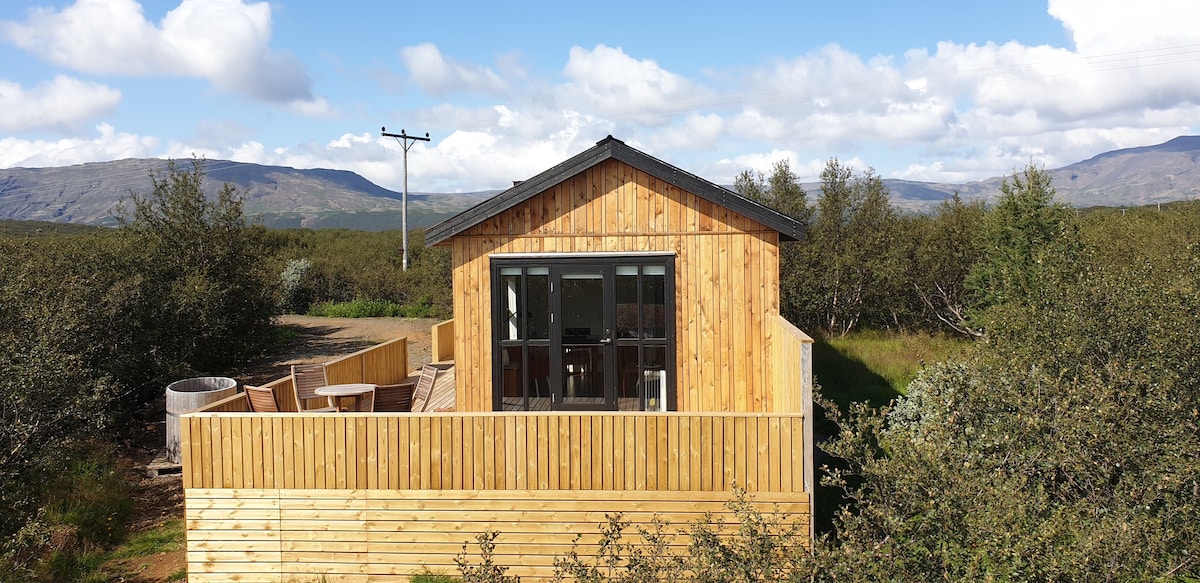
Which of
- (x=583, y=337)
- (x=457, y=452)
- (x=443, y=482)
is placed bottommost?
(x=443, y=482)

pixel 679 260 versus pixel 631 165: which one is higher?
pixel 631 165

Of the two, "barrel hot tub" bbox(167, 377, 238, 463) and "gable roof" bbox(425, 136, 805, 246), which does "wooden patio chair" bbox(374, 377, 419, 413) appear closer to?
"gable roof" bbox(425, 136, 805, 246)

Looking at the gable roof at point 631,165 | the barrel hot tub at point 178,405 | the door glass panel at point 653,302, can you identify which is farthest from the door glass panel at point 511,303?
the barrel hot tub at point 178,405

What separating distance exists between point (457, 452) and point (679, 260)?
3.70 metres

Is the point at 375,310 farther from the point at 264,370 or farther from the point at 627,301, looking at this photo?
the point at 627,301

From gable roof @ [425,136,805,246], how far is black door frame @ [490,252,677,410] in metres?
0.60

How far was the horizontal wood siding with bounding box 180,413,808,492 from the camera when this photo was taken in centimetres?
696

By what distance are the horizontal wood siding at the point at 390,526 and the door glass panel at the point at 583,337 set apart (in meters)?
2.46

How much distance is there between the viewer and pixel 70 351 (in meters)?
10.5

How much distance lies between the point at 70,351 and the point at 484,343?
6.07m

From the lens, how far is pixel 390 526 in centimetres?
700

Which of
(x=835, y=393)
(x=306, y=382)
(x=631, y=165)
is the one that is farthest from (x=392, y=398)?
(x=835, y=393)

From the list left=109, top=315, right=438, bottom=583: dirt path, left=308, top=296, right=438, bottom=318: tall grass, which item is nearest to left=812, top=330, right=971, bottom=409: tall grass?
left=109, top=315, right=438, bottom=583: dirt path

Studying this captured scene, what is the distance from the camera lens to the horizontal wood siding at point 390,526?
6.96 metres
